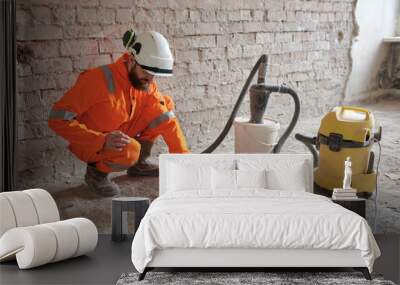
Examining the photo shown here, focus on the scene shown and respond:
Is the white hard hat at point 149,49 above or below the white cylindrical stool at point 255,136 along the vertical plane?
above

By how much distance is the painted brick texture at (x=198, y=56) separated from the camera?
16.0 ft

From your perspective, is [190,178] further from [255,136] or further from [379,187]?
[379,187]

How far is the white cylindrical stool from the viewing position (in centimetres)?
497

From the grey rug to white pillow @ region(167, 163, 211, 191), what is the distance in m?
0.71

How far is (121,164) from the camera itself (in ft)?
16.4

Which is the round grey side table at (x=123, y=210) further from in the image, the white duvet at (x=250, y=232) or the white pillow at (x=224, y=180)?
the white duvet at (x=250, y=232)

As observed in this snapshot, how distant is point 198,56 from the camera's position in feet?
16.4

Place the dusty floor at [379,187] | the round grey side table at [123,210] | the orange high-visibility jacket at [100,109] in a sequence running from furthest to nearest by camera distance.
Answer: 1. the dusty floor at [379,187]
2. the orange high-visibility jacket at [100,109]
3. the round grey side table at [123,210]

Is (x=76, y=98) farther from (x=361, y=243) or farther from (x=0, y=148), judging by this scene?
(x=361, y=243)

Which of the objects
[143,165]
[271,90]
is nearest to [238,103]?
[271,90]

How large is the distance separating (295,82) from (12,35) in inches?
78.5

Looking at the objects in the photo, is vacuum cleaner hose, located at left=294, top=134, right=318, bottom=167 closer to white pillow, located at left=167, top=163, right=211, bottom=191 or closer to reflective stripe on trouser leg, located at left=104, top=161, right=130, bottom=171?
white pillow, located at left=167, top=163, right=211, bottom=191

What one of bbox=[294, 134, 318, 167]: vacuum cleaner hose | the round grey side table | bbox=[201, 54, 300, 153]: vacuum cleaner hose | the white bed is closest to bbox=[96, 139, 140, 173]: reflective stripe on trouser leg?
the round grey side table

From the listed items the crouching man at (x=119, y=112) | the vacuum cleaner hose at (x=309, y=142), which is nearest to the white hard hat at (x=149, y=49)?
the crouching man at (x=119, y=112)
